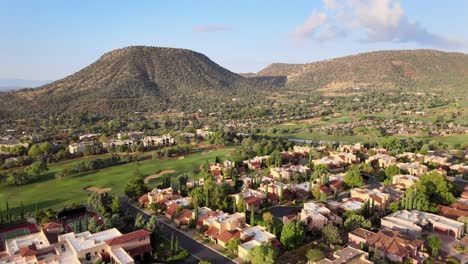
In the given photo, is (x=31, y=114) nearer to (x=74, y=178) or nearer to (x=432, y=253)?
(x=74, y=178)

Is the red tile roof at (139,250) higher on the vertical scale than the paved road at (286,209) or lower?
higher

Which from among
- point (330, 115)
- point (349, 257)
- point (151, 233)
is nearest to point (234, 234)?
point (151, 233)

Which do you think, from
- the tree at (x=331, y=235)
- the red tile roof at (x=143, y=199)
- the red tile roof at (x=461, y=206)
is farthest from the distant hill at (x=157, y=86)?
the tree at (x=331, y=235)

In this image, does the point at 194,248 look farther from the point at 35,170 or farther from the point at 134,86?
the point at 134,86

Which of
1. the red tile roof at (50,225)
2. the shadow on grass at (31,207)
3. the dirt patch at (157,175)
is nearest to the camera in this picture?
the red tile roof at (50,225)

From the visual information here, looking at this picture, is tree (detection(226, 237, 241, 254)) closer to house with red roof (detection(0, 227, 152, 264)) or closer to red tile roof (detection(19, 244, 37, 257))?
house with red roof (detection(0, 227, 152, 264))

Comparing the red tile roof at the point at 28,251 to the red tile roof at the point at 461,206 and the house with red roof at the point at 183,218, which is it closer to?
the house with red roof at the point at 183,218

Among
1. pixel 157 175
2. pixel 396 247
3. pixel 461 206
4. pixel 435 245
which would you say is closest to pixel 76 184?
pixel 157 175
